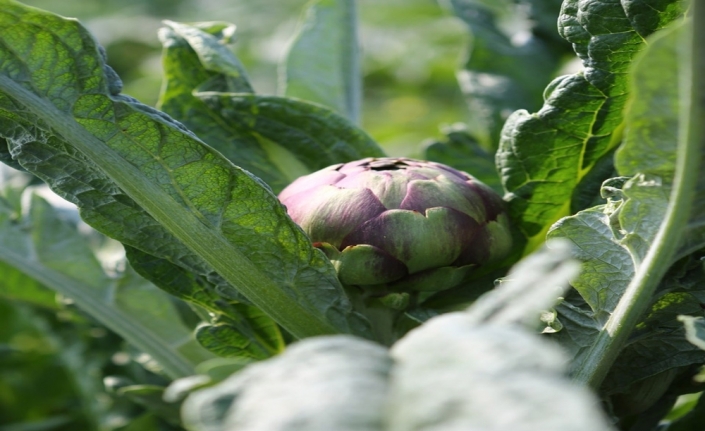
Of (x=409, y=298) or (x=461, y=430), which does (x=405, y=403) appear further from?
(x=409, y=298)

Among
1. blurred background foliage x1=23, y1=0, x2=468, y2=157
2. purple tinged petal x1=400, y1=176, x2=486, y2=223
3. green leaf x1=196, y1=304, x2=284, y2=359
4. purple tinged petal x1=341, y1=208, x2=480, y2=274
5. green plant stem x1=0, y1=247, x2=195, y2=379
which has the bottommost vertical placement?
blurred background foliage x1=23, y1=0, x2=468, y2=157

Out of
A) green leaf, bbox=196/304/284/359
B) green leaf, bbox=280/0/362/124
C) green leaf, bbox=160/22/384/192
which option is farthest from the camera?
green leaf, bbox=280/0/362/124

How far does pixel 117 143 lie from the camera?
23.7 inches

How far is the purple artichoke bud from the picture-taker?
0.63 meters

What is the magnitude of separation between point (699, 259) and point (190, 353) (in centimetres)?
46

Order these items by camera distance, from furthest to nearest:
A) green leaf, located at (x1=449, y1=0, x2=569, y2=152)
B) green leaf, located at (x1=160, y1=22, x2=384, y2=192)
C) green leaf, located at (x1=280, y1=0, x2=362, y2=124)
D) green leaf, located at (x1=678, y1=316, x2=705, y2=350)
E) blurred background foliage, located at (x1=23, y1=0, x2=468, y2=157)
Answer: blurred background foliage, located at (x1=23, y1=0, x2=468, y2=157)
green leaf, located at (x1=449, y1=0, x2=569, y2=152)
green leaf, located at (x1=280, y1=0, x2=362, y2=124)
green leaf, located at (x1=160, y1=22, x2=384, y2=192)
green leaf, located at (x1=678, y1=316, x2=705, y2=350)

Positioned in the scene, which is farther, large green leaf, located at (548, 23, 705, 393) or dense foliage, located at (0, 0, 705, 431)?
large green leaf, located at (548, 23, 705, 393)

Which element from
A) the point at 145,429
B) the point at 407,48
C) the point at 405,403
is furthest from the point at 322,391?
the point at 407,48

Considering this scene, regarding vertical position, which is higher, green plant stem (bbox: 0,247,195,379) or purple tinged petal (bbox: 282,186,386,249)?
purple tinged petal (bbox: 282,186,386,249)

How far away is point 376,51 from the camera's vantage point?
2.65 metres

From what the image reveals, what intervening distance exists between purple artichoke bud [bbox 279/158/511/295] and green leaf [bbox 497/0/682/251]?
7 cm

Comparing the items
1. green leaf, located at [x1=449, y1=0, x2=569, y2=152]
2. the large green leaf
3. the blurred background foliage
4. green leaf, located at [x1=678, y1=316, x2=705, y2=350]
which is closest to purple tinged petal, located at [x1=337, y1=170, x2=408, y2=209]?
the large green leaf

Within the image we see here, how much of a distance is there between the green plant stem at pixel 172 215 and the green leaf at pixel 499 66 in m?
0.49

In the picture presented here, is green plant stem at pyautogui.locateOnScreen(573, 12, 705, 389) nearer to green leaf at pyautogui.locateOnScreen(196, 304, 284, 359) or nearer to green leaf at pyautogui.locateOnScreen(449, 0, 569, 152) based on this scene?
green leaf at pyautogui.locateOnScreen(196, 304, 284, 359)
